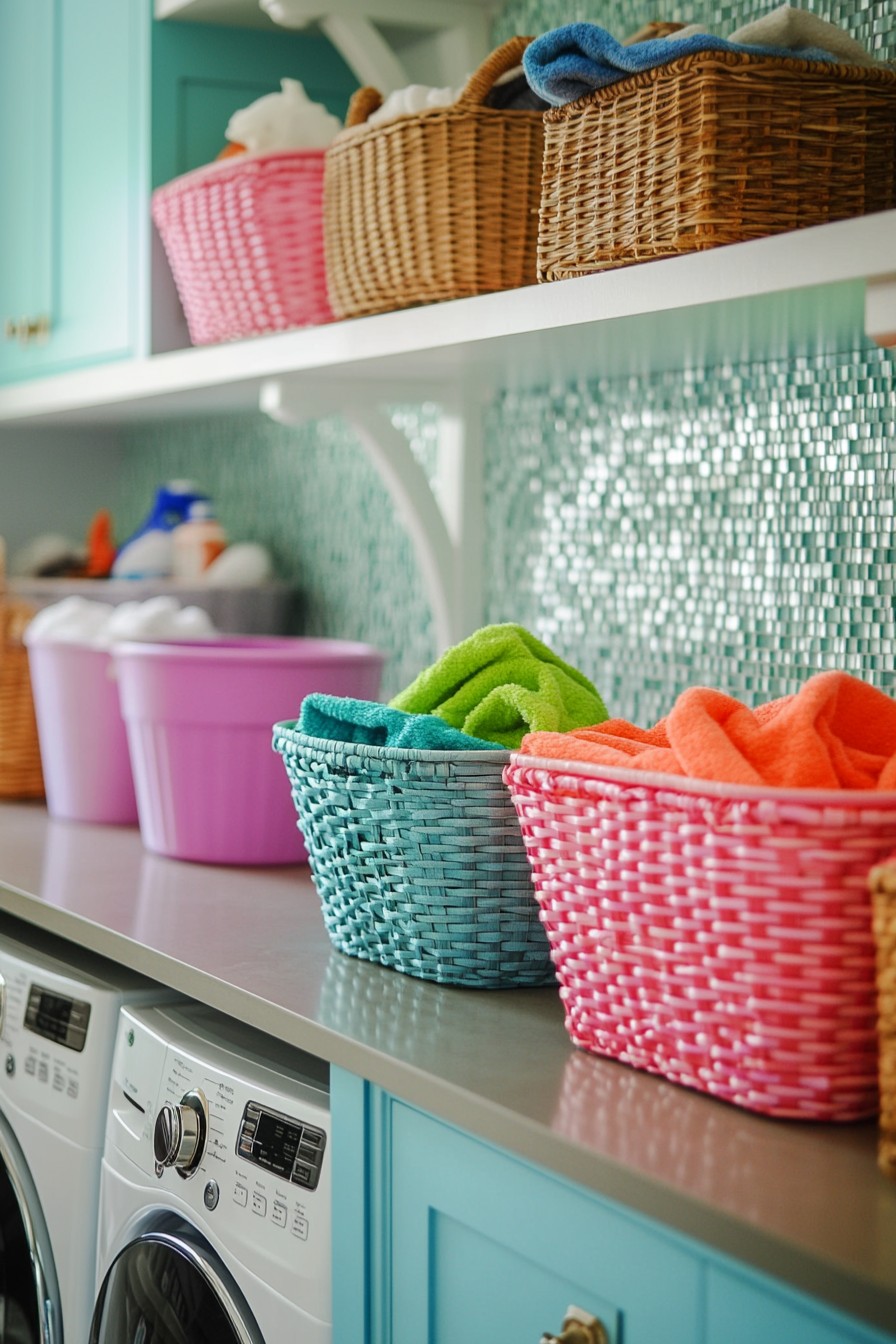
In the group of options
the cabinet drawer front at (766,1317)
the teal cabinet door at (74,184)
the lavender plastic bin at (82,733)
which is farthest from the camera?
the teal cabinet door at (74,184)

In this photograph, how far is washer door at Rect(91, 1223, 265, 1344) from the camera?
4.23 ft

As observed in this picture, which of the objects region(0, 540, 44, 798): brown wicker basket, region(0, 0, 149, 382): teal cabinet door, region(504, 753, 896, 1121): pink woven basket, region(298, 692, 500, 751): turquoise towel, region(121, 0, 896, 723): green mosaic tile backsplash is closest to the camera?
region(504, 753, 896, 1121): pink woven basket

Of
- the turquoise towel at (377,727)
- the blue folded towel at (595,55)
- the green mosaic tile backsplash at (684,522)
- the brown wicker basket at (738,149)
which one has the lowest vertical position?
the turquoise towel at (377,727)

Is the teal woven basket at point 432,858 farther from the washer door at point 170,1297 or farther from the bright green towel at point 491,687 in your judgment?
the washer door at point 170,1297

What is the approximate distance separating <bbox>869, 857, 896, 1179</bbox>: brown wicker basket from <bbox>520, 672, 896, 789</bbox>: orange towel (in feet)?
0.39

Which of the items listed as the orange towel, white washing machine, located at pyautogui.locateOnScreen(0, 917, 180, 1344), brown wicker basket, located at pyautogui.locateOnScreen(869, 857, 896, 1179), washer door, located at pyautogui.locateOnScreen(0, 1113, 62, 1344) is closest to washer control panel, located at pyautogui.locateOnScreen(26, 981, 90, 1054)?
white washing machine, located at pyautogui.locateOnScreen(0, 917, 180, 1344)

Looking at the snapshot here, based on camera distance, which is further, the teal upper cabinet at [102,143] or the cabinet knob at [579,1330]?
the teal upper cabinet at [102,143]

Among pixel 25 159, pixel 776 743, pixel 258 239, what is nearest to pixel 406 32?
pixel 258 239

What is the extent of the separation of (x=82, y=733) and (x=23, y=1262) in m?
0.68

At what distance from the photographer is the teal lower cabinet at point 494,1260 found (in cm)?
87

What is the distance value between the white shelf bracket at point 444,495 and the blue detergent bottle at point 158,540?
570 mm

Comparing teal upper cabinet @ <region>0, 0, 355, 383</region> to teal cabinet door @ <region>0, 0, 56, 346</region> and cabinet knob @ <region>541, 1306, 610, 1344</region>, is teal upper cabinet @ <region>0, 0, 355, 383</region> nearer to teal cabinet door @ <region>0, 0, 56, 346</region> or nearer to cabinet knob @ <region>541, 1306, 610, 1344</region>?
teal cabinet door @ <region>0, 0, 56, 346</region>

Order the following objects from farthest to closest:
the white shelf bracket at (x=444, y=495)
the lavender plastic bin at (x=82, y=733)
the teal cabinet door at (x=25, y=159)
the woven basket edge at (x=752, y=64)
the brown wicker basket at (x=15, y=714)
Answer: the teal cabinet door at (x=25, y=159) < the brown wicker basket at (x=15, y=714) < the lavender plastic bin at (x=82, y=733) < the white shelf bracket at (x=444, y=495) < the woven basket edge at (x=752, y=64)

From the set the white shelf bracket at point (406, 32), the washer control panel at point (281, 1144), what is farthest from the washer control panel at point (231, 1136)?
the white shelf bracket at point (406, 32)
